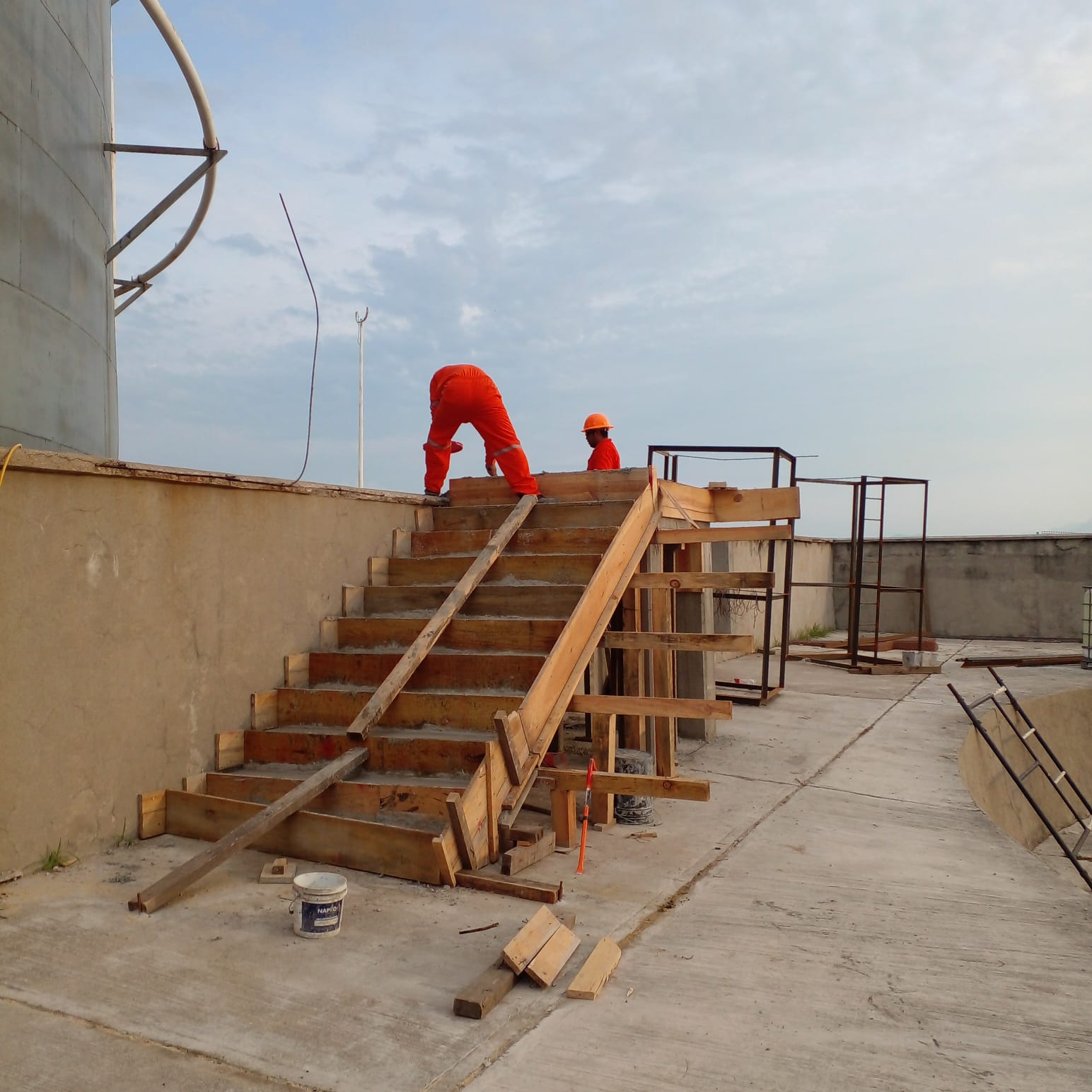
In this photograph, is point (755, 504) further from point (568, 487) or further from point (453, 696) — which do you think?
point (453, 696)

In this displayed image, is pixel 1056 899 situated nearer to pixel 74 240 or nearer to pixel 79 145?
pixel 74 240

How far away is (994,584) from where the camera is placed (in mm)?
19234

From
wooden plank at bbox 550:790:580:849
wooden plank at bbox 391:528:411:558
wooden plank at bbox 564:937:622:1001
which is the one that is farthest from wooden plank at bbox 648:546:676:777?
wooden plank at bbox 564:937:622:1001

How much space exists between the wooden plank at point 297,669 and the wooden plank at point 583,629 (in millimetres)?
1938

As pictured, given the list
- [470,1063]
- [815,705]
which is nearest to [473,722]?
Result: [470,1063]

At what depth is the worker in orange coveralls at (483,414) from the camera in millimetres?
7523

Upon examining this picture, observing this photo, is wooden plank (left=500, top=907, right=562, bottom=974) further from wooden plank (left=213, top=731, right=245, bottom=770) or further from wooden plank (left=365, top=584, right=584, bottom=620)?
wooden plank (left=213, top=731, right=245, bottom=770)

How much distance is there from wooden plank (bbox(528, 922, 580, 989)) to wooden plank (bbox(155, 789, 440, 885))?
0.95m

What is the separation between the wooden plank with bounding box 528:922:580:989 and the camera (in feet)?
11.4

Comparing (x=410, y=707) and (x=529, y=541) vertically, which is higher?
(x=529, y=541)

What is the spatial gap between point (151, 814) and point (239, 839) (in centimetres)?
115

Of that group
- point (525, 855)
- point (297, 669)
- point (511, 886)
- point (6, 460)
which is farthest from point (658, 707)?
point (6, 460)

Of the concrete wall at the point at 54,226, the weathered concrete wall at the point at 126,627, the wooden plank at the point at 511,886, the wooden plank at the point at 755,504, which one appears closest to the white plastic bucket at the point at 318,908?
the wooden plank at the point at 511,886

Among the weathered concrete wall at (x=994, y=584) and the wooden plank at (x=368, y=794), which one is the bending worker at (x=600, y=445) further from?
the weathered concrete wall at (x=994, y=584)
